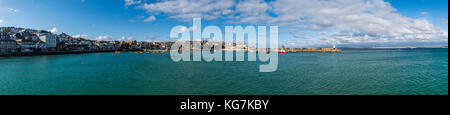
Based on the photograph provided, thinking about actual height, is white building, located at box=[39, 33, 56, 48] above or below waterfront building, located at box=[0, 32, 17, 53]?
above

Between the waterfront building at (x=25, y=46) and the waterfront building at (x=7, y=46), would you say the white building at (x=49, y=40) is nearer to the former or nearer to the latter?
the waterfront building at (x=25, y=46)

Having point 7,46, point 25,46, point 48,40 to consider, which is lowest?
point 7,46

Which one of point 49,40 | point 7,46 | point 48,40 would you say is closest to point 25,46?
point 7,46

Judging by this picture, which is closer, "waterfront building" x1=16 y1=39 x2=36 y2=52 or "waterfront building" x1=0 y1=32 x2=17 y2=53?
"waterfront building" x1=0 y1=32 x2=17 y2=53

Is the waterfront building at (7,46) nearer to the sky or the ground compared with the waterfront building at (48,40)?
nearer to the ground

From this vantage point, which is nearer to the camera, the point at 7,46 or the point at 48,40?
the point at 7,46

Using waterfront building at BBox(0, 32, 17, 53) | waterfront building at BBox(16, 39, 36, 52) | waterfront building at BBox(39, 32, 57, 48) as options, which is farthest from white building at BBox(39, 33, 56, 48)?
waterfront building at BBox(0, 32, 17, 53)

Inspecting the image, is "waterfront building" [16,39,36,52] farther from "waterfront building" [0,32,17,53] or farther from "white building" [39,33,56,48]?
"white building" [39,33,56,48]

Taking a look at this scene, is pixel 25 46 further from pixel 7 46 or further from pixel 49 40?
pixel 49 40

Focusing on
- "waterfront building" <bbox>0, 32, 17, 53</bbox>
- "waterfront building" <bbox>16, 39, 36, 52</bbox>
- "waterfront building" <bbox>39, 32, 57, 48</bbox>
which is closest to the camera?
"waterfront building" <bbox>0, 32, 17, 53</bbox>

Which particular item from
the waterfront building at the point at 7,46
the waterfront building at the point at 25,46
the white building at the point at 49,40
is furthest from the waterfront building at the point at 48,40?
the waterfront building at the point at 7,46

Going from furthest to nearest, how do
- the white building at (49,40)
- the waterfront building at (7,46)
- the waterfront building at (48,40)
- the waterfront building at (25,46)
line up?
the white building at (49,40), the waterfront building at (48,40), the waterfront building at (25,46), the waterfront building at (7,46)
